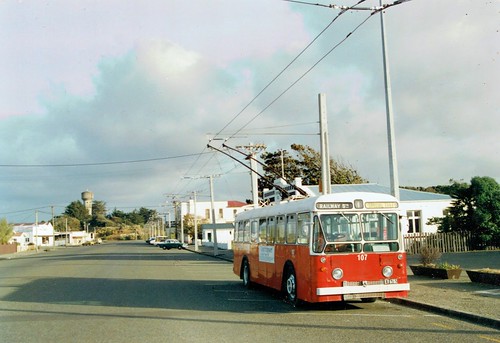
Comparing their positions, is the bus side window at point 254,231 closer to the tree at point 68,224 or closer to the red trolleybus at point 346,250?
the red trolleybus at point 346,250

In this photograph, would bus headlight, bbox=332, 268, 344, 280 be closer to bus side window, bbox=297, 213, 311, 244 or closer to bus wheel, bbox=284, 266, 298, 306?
bus side window, bbox=297, 213, 311, 244

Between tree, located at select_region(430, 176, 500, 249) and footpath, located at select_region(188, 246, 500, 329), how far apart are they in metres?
17.4

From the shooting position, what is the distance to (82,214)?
200 m

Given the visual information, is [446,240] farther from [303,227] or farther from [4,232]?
[4,232]

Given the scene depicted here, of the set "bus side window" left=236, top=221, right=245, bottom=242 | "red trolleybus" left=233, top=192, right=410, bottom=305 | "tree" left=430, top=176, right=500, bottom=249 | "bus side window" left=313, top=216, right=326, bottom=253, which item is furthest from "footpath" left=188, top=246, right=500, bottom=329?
"tree" left=430, top=176, right=500, bottom=249

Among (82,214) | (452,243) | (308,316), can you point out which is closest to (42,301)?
(308,316)

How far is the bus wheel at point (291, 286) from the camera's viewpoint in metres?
13.1

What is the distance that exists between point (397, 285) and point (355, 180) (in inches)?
2169

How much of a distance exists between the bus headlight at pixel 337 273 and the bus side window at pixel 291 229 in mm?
1559

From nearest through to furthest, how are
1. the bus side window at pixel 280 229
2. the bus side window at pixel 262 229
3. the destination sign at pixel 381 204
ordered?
the destination sign at pixel 381 204
the bus side window at pixel 280 229
the bus side window at pixel 262 229

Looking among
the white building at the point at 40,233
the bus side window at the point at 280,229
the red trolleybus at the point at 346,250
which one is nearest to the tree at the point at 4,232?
the white building at the point at 40,233

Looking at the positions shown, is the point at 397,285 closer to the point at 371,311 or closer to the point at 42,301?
the point at 371,311

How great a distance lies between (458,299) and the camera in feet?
41.9

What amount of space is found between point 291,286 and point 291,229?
4.50 ft
